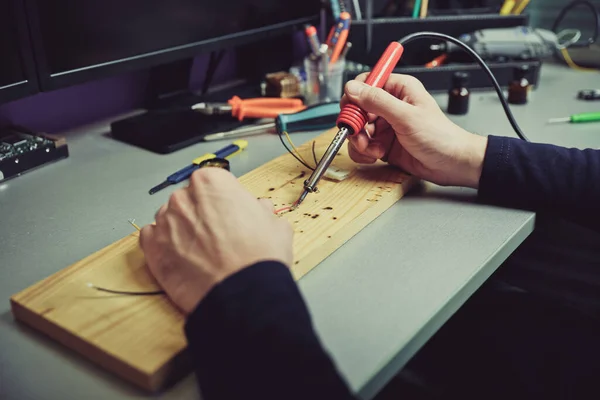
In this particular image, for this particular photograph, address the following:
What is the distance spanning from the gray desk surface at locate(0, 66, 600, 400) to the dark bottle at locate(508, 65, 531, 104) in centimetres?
14

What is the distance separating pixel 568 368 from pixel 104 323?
566mm

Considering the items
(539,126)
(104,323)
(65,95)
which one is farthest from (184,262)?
(539,126)

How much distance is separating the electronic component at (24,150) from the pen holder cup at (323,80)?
0.47m

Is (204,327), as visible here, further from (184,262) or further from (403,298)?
(403,298)

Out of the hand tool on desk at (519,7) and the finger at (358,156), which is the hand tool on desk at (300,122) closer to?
the finger at (358,156)

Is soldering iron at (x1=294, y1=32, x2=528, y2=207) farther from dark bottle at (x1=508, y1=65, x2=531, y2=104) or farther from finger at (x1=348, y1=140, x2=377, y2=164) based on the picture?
dark bottle at (x1=508, y1=65, x2=531, y2=104)

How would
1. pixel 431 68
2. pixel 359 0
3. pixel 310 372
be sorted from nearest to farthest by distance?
1. pixel 310 372
2. pixel 431 68
3. pixel 359 0

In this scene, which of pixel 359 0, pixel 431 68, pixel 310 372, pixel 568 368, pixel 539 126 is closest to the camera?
pixel 310 372

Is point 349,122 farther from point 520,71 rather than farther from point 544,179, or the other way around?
point 520,71

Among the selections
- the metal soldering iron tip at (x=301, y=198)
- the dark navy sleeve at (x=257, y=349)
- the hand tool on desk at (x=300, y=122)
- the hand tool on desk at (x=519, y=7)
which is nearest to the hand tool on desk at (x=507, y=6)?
the hand tool on desk at (x=519, y=7)

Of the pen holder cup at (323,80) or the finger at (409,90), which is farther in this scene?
the pen holder cup at (323,80)

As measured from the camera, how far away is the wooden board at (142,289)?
0.52 meters

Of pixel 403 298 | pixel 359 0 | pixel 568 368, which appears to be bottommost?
pixel 568 368

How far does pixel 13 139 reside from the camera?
0.94 m
